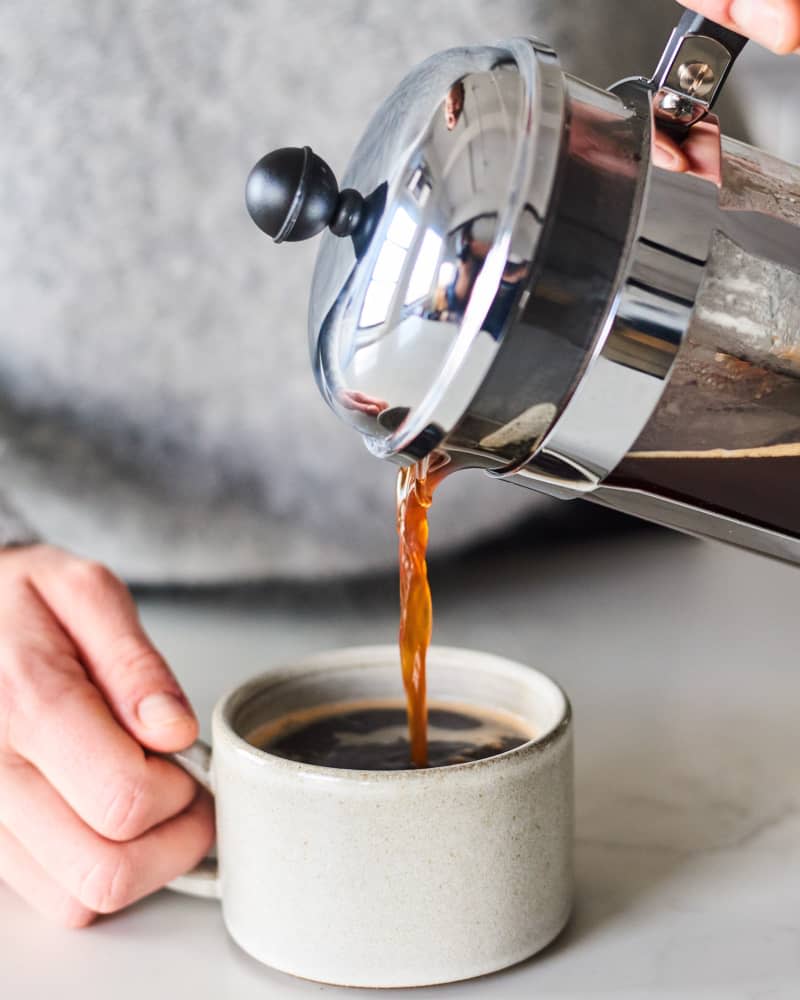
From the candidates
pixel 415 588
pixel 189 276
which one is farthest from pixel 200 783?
pixel 189 276

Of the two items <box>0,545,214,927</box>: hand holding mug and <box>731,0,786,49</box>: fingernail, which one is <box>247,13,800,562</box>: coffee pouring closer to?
<box>731,0,786,49</box>: fingernail

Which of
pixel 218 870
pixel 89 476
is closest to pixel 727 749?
pixel 218 870

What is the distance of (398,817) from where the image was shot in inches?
18.8

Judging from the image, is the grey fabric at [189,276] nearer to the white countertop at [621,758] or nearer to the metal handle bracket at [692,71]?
the white countertop at [621,758]

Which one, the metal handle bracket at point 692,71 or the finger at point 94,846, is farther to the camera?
the finger at point 94,846

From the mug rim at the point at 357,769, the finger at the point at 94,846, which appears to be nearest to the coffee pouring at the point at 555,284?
the mug rim at the point at 357,769

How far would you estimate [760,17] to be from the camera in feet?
1.53

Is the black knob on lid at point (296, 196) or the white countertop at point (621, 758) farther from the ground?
the black knob on lid at point (296, 196)

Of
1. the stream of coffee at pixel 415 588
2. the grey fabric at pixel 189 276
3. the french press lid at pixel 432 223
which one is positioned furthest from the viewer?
the grey fabric at pixel 189 276

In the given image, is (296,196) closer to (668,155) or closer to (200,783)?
(668,155)

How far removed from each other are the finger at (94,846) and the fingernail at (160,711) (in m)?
0.04

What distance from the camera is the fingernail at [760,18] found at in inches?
18.2

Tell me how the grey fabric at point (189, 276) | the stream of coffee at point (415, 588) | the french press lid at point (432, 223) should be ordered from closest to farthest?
the french press lid at point (432, 223) < the stream of coffee at point (415, 588) < the grey fabric at point (189, 276)

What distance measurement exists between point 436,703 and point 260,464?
443mm
